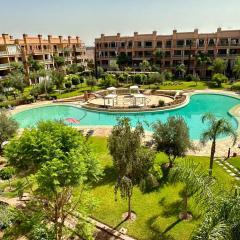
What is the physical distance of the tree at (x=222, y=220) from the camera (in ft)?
28.2

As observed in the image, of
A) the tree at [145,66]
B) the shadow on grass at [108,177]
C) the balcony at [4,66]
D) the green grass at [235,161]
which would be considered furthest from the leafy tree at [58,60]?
the green grass at [235,161]

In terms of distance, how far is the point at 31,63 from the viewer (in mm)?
63750

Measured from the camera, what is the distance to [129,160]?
50.2 ft

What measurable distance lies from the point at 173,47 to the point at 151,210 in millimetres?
61398

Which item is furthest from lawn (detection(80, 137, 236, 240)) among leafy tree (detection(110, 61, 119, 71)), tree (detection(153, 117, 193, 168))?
leafy tree (detection(110, 61, 119, 71))

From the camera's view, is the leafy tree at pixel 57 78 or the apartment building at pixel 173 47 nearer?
the leafy tree at pixel 57 78

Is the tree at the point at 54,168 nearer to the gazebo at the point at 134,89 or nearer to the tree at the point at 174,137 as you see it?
the tree at the point at 174,137

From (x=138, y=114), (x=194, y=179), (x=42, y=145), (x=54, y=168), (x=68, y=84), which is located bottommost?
(x=138, y=114)

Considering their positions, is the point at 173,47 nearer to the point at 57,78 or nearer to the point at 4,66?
the point at 57,78

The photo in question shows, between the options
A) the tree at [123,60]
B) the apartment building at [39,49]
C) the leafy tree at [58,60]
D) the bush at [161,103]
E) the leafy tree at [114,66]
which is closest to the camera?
the bush at [161,103]

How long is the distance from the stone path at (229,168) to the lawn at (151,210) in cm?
56

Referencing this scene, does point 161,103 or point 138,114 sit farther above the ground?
point 161,103

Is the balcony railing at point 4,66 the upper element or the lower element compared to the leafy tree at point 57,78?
upper

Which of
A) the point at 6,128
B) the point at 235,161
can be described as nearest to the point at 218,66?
the point at 235,161
